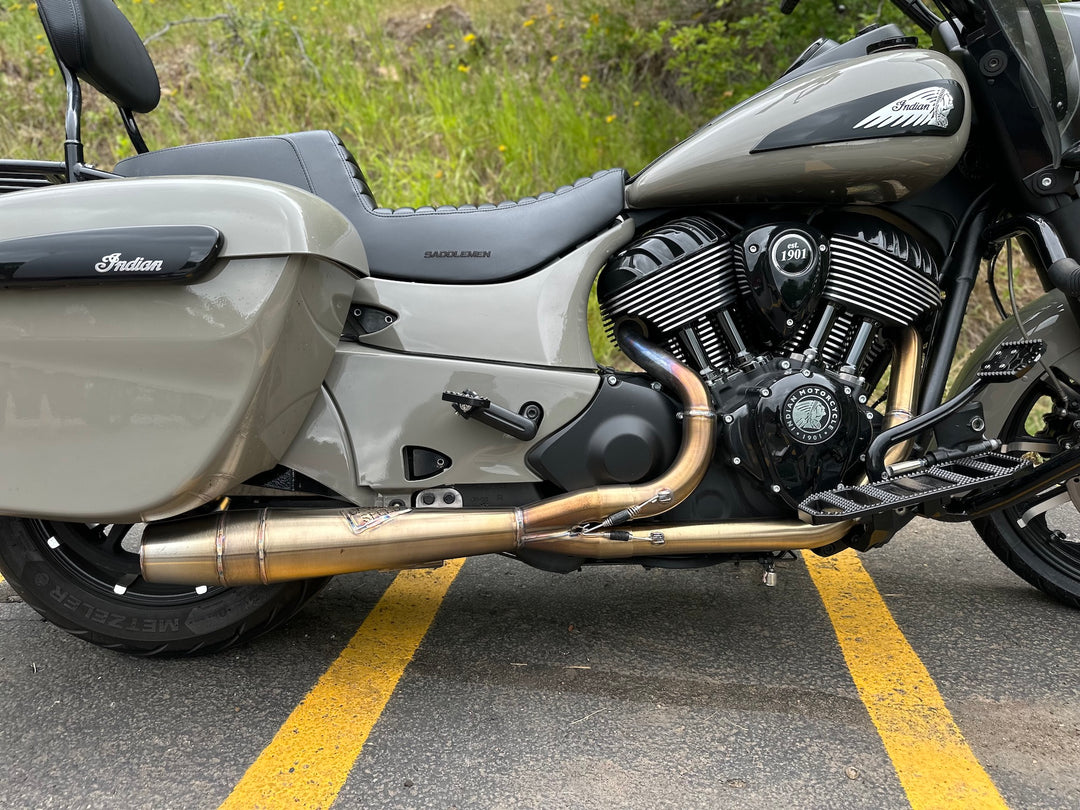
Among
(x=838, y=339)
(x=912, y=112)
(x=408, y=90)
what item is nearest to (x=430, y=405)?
(x=838, y=339)

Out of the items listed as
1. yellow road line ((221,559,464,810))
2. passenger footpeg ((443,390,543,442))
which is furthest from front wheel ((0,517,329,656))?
passenger footpeg ((443,390,543,442))

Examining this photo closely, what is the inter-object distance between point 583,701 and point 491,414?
2.35ft

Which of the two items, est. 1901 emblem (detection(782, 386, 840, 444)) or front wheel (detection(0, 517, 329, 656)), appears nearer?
est. 1901 emblem (detection(782, 386, 840, 444))

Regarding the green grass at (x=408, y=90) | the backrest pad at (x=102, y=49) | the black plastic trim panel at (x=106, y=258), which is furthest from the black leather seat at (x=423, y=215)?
the green grass at (x=408, y=90)

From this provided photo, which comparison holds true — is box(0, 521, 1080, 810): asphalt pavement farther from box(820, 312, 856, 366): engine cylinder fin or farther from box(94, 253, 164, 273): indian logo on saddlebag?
box(94, 253, 164, 273): indian logo on saddlebag

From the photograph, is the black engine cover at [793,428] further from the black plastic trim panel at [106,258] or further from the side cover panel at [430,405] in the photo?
the black plastic trim panel at [106,258]

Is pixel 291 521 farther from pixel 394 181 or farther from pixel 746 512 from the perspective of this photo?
pixel 394 181

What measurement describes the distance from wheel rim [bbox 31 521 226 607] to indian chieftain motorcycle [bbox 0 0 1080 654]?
13 mm

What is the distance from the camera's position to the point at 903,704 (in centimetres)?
191

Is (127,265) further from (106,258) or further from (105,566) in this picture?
(105,566)

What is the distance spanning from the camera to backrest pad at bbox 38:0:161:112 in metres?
1.65

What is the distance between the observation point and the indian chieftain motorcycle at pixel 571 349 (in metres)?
1.68

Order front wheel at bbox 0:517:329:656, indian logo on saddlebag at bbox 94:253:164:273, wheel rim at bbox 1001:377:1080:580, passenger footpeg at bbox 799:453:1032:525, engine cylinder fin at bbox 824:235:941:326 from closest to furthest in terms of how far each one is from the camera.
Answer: indian logo on saddlebag at bbox 94:253:164:273, passenger footpeg at bbox 799:453:1032:525, engine cylinder fin at bbox 824:235:941:326, front wheel at bbox 0:517:329:656, wheel rim at bbox 1001:377:1080:580

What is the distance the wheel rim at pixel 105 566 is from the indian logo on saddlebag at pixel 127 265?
80 centimetres
